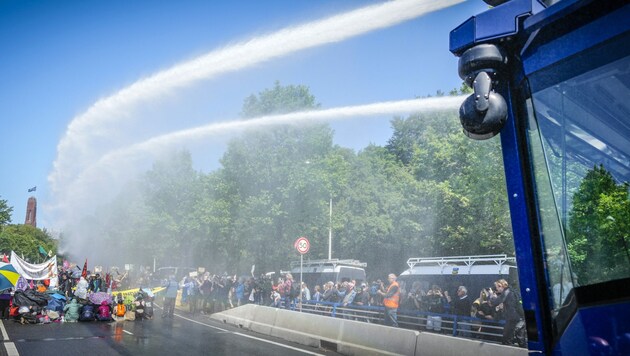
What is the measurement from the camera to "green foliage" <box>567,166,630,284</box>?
94.8 inches

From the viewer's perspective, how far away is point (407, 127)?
46438 mm

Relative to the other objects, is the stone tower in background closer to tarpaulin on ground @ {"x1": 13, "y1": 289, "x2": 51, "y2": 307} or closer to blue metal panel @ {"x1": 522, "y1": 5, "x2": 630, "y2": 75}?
tarpaulin on ground @ {"x1": 13, "y1": 289, "x2": 51, "y2": 307}

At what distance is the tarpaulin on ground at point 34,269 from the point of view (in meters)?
19.2

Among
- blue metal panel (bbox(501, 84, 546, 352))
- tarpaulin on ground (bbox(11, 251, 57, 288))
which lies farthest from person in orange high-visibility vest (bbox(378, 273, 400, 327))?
tarpaulin on ground (bbox(11, 251, 57, 288))

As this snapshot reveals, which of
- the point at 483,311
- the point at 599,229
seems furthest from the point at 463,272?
the point at 599,229

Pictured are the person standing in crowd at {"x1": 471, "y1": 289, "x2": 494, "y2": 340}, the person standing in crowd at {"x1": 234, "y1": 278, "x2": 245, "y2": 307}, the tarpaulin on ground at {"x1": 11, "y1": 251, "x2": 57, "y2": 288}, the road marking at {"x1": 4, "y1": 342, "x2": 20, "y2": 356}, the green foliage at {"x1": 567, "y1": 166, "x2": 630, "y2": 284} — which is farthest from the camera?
the person standing in crowd at {"x1": 234, "y1": 278, "x2": 245, "y2": 307}

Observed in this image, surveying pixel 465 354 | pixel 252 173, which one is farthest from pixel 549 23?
pixel 252 173

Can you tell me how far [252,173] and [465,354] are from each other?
2182 centimetres

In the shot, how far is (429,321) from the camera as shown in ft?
39.4

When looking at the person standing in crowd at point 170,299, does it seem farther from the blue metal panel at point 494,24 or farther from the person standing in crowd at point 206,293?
Result: the blue metal panel at point 494,24

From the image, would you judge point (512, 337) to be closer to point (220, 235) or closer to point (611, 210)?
point (611, 210)

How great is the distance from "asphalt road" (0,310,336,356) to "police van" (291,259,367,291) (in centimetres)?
908

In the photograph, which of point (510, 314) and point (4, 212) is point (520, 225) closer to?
point (510, 314)

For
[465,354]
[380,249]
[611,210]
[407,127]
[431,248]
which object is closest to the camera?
[611,210]
